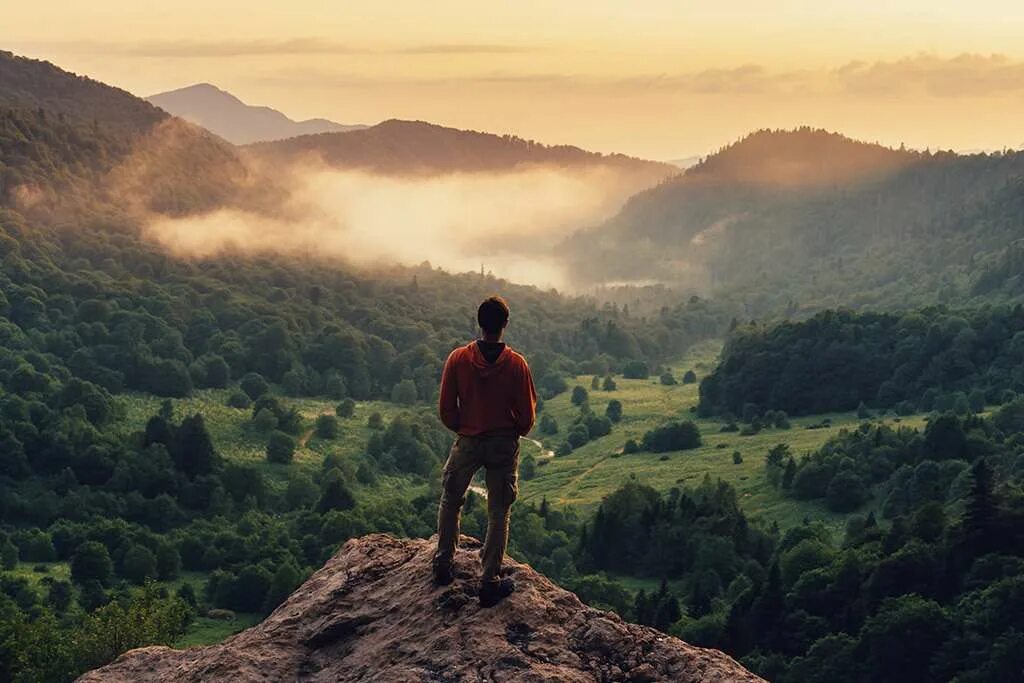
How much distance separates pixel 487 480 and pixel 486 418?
1.06m

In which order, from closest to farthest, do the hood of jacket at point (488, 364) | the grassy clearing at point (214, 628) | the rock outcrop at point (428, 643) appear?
the rock outcrop at point (428, 643) → the hood of jacket at point (488, 364) → the grassy clearing at point (214, 628)

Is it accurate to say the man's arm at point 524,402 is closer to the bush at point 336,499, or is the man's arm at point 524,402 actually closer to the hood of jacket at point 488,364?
the hood of jacket at point 488,364

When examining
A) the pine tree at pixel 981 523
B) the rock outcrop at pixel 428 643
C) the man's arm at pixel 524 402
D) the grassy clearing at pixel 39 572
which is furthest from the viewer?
the grassy clearing at pixel 39 572

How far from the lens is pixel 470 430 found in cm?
2170

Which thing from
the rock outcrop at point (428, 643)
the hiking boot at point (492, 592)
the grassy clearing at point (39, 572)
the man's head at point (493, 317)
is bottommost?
the grassy clearing at point (39, 572)

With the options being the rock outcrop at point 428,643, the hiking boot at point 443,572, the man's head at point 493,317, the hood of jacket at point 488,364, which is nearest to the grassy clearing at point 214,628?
the rock outcrop at point 428,643

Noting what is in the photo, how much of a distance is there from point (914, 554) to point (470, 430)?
82320mm

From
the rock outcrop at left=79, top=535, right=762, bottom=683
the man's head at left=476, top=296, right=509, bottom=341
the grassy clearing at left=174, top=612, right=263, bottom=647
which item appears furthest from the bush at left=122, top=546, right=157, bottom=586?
the man's head at left=476, top=296, right=509, bottom=341

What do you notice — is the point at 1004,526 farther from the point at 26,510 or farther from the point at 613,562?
the point at 26,510

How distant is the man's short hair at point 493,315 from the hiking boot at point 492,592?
149 inches

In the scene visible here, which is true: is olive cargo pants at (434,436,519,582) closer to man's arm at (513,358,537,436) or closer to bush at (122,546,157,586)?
man's arm at (513,358,537,436)

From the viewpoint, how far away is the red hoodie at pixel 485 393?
2159 centimetres

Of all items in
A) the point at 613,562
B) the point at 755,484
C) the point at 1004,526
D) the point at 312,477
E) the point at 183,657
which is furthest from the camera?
the point at 312,477

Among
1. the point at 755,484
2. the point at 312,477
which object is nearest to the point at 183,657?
the point at 755,484
